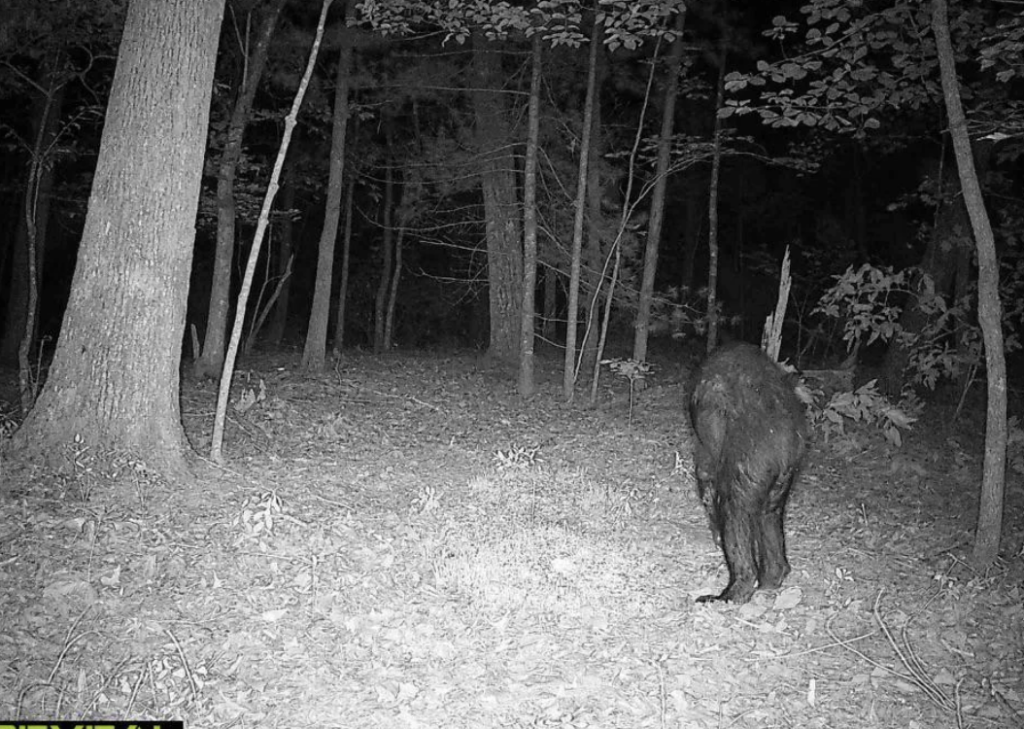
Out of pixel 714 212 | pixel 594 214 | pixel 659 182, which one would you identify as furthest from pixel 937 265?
pixel 594 214

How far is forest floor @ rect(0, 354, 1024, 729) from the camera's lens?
14.1ft

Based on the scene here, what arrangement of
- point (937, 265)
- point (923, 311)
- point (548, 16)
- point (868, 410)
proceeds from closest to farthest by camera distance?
point (548, 16)
point (868, 410)
point (923, 311)
point (937, 265)

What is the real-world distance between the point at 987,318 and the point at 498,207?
9.70 meters

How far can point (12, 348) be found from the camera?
16.0 meters

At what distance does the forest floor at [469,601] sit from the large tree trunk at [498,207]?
6.31 meters

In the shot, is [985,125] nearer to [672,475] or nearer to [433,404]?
[672,475]

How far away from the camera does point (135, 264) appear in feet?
21.1

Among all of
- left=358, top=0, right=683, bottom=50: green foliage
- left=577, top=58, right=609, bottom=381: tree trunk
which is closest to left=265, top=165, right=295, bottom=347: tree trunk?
left=577, top=58, right=609, bottom=381: tree trunk

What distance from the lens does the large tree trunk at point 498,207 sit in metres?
14.5

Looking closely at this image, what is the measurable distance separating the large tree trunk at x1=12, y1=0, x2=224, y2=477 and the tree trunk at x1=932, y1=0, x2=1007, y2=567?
22.2 ft

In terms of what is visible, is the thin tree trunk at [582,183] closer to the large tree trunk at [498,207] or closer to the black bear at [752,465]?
the large tree trunk at [498,207]

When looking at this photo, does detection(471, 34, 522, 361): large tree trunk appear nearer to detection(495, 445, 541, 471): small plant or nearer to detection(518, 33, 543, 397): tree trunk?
detection(518, 33, 543, 397): tree trunk

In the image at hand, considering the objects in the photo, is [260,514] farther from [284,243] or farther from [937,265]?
[284,243]

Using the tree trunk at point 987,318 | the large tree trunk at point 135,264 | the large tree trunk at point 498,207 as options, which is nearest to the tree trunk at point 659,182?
the large tree trunk at point 498,207
